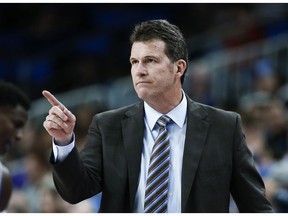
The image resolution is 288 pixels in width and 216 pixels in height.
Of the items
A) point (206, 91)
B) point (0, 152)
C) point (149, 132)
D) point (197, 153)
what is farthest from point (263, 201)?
point (206, 91)

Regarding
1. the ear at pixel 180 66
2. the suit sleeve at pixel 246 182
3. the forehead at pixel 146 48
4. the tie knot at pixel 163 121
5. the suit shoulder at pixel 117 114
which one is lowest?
the suit sleeve at pixel 246 182

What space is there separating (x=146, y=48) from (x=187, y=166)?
0.43m

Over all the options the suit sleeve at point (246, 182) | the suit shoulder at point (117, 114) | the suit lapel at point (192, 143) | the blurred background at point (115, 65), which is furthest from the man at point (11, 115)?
the blurred background at point (115, 65)

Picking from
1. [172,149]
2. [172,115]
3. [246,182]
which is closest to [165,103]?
[172,115]

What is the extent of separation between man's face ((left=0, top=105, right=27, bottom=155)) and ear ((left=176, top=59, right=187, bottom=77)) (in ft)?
2.87

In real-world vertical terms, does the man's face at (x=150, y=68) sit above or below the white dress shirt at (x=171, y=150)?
above

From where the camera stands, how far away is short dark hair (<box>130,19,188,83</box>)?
2.67 metres

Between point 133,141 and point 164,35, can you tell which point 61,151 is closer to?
point 133,141

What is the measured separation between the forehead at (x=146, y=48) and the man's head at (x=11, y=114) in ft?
2.85

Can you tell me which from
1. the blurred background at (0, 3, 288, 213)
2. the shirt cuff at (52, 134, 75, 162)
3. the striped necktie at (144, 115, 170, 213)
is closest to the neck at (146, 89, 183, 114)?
the striped necktie at (144, 115, 170, 213)

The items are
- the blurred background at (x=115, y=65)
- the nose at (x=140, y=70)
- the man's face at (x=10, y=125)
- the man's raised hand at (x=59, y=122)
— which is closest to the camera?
the man's raised hand at (x=59, y=122)

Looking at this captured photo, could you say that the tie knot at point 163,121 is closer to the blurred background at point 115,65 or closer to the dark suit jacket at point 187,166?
the dark suit jacket at point 187,166

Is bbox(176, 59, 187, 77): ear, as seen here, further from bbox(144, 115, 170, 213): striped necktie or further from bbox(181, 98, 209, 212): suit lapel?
bbox(144, 115, 170, 213): striped necktie

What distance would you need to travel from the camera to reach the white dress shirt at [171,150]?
105 inches
